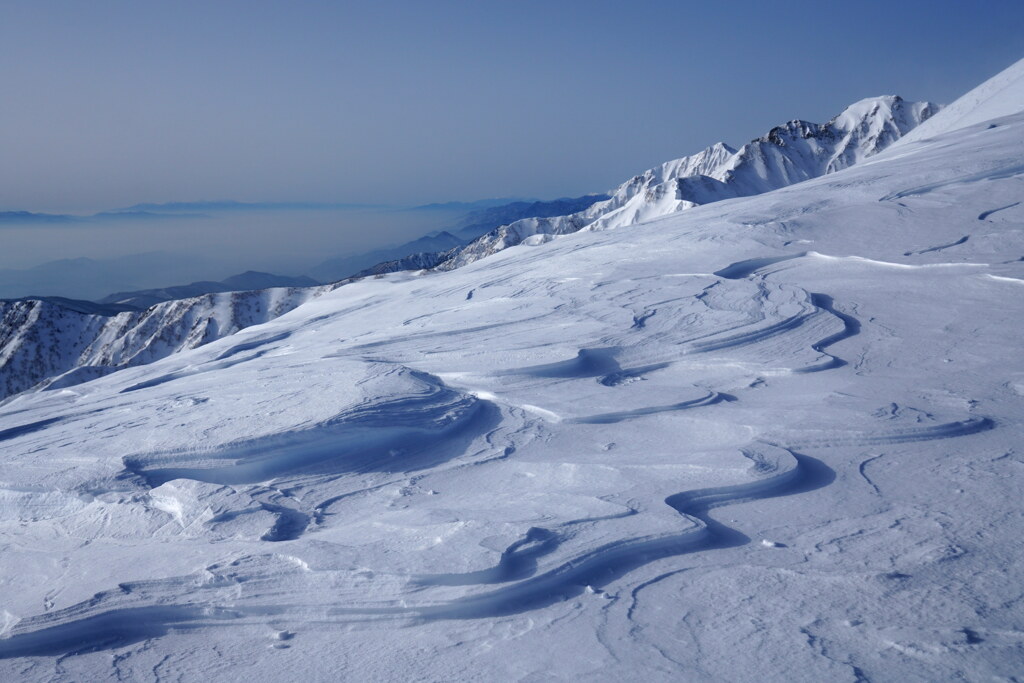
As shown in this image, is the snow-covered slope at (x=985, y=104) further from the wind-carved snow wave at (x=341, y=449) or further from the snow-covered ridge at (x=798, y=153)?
the snow-covered ridge at (x=798, y=153)

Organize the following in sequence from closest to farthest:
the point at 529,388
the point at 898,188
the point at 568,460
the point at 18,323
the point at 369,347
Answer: the point at 568,460
the point at 529,388
the point at 369,347
the point at 898,188
the point at 18,323

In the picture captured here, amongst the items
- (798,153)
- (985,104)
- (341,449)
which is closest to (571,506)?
(341,449)

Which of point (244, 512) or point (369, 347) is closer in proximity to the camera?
point (244, 512)

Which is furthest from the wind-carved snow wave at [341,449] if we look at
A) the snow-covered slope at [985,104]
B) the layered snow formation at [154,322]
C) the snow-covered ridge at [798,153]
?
the snow-covered ridge at [798,153]

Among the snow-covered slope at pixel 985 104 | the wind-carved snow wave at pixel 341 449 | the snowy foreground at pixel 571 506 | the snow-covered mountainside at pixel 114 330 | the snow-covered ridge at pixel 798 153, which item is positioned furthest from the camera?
the snow-covered ridge at pixel 798 153

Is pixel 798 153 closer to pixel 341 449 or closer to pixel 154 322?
pixel 154 322

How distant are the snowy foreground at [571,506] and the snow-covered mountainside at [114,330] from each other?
85604mm

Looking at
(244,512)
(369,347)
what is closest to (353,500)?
(244,512)

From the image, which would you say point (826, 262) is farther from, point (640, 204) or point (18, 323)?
point (18, 323)

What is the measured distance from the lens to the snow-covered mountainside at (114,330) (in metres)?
89.4

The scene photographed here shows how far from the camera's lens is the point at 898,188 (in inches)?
452

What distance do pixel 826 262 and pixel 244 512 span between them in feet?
24.6

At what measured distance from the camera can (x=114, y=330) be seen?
97625 millimetres

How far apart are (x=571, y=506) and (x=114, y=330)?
10860cm
